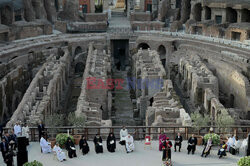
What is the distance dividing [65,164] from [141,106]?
16950 millimetres

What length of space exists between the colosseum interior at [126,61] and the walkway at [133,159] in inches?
195

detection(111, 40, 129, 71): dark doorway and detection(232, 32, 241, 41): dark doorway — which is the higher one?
detection(232, 32, 241, 41): dark doorway

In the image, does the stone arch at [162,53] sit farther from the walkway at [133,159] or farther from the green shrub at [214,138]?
the walkway at [133,159]

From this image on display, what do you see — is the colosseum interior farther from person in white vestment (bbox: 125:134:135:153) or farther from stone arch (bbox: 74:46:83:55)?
person in white vestment (bbox: 125:134:135:153)

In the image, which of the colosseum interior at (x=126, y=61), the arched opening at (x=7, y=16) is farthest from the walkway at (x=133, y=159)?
the arched opening at (x=7, y=16)

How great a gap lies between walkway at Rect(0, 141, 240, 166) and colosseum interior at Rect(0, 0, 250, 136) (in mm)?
4947

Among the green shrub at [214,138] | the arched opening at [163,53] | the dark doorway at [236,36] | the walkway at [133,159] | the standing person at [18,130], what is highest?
the dark doorway at [236,36]

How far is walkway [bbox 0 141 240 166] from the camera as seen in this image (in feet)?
64.8

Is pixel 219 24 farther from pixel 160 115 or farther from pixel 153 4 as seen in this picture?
pixel 160 115

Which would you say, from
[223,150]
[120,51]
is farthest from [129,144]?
[120,51]

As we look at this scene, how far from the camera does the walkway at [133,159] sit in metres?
19.8

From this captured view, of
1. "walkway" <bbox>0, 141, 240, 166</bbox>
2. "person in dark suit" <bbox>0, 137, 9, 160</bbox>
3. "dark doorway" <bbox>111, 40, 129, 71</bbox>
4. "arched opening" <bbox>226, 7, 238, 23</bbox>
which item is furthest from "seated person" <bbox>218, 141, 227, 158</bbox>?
"arched opening" <bbox>226, 7, 238, 23</bbox>

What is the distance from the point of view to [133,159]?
20.1 meters

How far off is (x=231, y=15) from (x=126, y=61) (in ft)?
54.9
